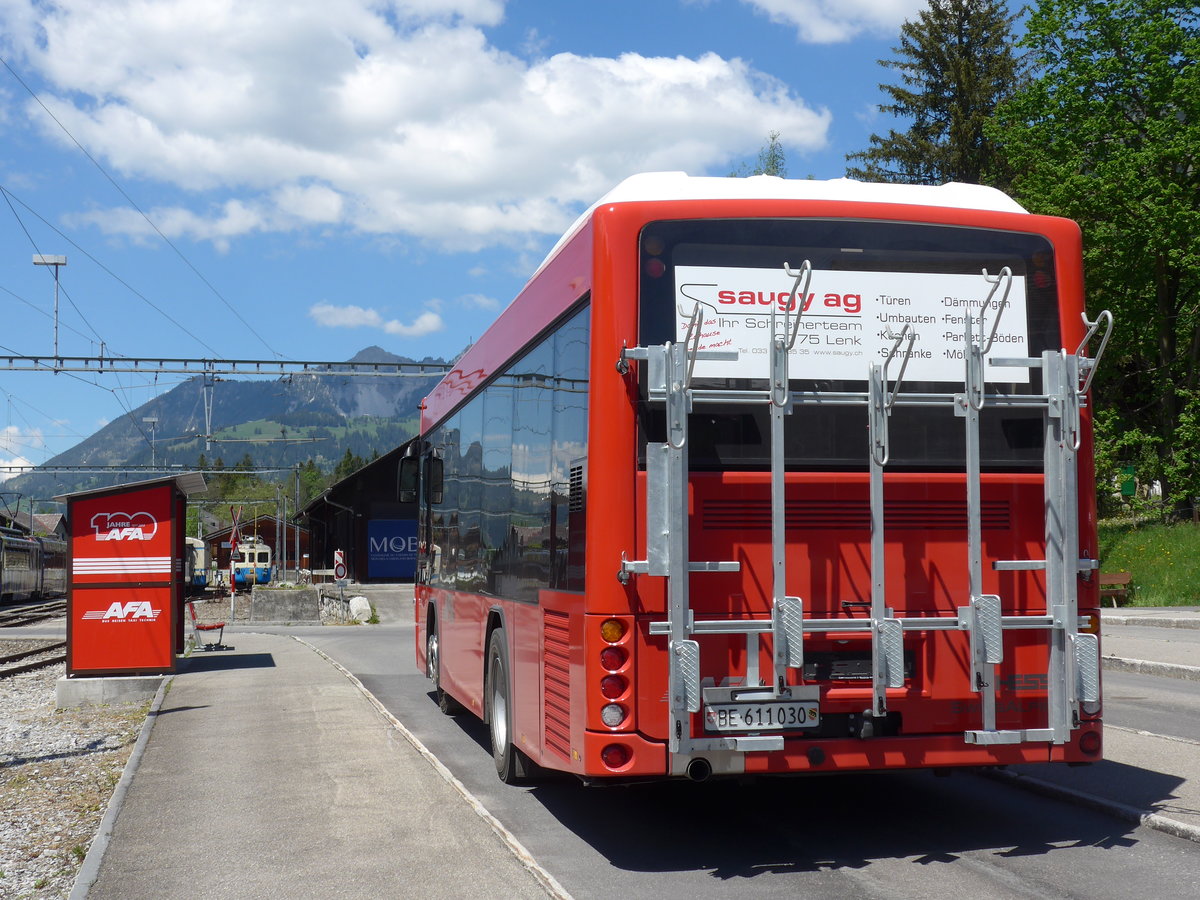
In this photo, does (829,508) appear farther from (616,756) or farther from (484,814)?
(484,814)

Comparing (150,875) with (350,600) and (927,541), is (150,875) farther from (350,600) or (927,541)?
(350,600)

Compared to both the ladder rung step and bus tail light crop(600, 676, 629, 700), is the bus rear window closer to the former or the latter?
bus tail light crop(600, 676, 629, 700)

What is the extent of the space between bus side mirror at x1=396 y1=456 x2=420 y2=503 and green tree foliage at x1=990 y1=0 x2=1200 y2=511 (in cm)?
2715

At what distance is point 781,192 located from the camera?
23.4 feet

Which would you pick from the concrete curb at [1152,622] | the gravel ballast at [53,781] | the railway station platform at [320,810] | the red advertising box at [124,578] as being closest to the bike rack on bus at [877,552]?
the railway station platform at [320,810]

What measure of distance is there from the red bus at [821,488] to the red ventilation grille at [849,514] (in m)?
0.01

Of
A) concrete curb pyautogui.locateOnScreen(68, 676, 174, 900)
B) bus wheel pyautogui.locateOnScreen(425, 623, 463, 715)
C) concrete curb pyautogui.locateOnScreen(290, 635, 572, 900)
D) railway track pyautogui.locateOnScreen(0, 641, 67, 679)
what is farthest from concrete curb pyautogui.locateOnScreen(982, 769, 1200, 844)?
railway track pyautogui.locateOnScreen(0, 641, 67, 679)

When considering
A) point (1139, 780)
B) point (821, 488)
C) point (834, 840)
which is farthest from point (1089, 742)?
Answer: point (1139, 780)

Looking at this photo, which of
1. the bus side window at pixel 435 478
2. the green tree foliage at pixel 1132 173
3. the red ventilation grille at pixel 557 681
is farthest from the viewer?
the green tree foliage at pixel 1132 173

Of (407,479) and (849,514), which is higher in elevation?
(407,479)

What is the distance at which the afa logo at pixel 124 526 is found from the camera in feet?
54.9

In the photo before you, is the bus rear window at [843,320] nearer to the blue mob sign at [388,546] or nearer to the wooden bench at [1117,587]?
the wooden bench at [1117,587]

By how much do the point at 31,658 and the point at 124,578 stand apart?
10.7 meters

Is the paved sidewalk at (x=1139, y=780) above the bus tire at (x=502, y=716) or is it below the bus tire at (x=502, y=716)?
below
